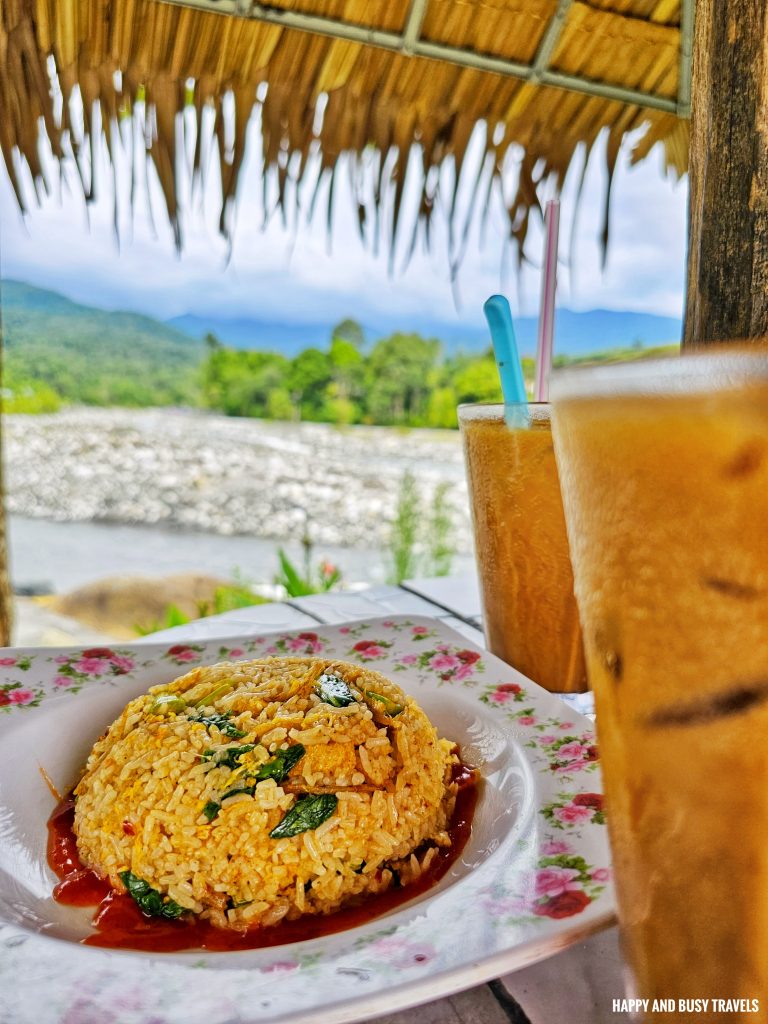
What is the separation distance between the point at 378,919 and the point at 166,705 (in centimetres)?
36

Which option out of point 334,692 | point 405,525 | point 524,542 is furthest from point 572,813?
point 405,525

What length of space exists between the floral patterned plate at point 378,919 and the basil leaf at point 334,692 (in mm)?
164

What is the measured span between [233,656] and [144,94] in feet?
5.19

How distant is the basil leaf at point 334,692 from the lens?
0.82 metres

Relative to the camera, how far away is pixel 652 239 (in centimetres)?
1958

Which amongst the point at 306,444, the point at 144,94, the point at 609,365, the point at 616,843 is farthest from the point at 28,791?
the point at 306,444

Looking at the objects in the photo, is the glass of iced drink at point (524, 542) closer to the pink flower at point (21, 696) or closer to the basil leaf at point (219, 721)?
the basil leaf at point (219, 721)

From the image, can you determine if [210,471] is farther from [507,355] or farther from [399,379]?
[507,355]

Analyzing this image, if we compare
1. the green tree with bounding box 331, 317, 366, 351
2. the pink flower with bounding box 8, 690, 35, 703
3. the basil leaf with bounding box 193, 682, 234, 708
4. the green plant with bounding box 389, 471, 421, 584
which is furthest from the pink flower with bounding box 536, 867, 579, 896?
the green tree with bounding box 331, 317, 366, 351

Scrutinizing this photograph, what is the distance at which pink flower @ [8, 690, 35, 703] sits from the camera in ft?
2.96

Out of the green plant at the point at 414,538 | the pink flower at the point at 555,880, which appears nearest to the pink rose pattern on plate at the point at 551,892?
the pink flower at the point at 555,880

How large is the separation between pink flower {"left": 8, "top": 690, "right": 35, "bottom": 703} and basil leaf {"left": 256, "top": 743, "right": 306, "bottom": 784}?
347 millimetres

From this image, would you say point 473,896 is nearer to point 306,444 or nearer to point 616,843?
point 616,843

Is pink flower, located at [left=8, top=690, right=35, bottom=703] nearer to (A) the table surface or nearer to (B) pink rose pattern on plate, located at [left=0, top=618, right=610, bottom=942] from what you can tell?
(B) pink rose pattern on plate, located at [left=0, top=618, right=610, bottom=942]
